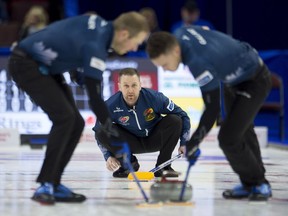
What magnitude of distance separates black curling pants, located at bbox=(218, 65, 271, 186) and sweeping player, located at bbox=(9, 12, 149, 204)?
0.74 meters

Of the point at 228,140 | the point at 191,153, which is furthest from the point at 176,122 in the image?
the point at 191,153

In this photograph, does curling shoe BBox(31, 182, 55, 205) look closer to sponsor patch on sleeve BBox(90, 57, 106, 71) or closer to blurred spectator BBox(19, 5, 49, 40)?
sponsor patch on sleeve BBox(90, 57, 106, 71)

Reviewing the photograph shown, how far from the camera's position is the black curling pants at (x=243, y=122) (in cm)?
449

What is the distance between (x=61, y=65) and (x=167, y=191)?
1032 millimetres

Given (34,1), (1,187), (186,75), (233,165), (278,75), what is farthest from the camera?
(34,1)

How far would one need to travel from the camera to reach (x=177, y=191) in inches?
176

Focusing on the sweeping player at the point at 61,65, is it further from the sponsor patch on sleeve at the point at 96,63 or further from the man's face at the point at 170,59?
the man's face at the point at 170,59

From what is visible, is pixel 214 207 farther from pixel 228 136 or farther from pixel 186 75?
pixel 186 75

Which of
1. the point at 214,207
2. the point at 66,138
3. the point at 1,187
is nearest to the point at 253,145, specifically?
the point at 214,207

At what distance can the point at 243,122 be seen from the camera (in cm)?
449

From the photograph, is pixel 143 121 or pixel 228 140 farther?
pixel 143 121

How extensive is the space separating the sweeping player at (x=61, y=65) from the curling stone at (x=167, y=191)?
46 centimetres

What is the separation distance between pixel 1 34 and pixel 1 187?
237 inches

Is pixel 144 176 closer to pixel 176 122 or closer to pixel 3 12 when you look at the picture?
pixel 176 122
